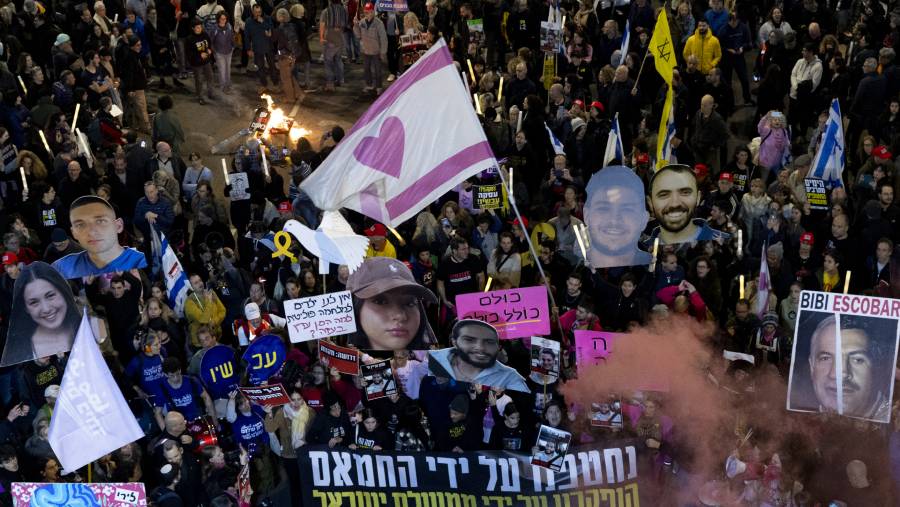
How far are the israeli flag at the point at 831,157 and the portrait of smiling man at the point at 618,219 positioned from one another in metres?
2.92

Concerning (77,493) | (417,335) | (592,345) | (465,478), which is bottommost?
(465,478)

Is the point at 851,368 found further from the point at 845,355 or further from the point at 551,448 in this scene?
the point at 551,448

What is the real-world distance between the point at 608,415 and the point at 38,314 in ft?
16.2

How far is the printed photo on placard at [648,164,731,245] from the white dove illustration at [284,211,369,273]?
2.75 m

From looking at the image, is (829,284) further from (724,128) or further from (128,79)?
(128,79)

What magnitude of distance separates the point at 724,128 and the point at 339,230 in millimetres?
5452

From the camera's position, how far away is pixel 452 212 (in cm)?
1366

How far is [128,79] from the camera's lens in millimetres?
18422

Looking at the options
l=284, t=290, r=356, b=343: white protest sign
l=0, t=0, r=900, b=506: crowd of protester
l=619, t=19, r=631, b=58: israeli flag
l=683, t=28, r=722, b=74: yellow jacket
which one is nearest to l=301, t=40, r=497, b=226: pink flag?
l=0, t=0, r=900, b=506: crowd of protester

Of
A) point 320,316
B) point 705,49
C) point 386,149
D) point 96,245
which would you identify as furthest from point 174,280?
point 705,49

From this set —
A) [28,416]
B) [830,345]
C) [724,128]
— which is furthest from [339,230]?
[724,128]

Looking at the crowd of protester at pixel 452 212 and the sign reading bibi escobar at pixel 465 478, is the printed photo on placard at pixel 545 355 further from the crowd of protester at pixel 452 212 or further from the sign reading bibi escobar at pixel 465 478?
the sign reading bibi escobar at pixel 465 478

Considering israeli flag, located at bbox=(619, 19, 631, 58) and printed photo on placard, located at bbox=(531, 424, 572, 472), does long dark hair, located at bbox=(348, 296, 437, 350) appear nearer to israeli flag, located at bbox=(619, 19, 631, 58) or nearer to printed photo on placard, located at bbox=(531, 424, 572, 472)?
printed photo on placard, located at bbox=(531, 424, 572, 472)

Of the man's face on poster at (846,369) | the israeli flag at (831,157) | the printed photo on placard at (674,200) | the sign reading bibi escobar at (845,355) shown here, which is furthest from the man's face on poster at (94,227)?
the israeli flag at (831,157)
